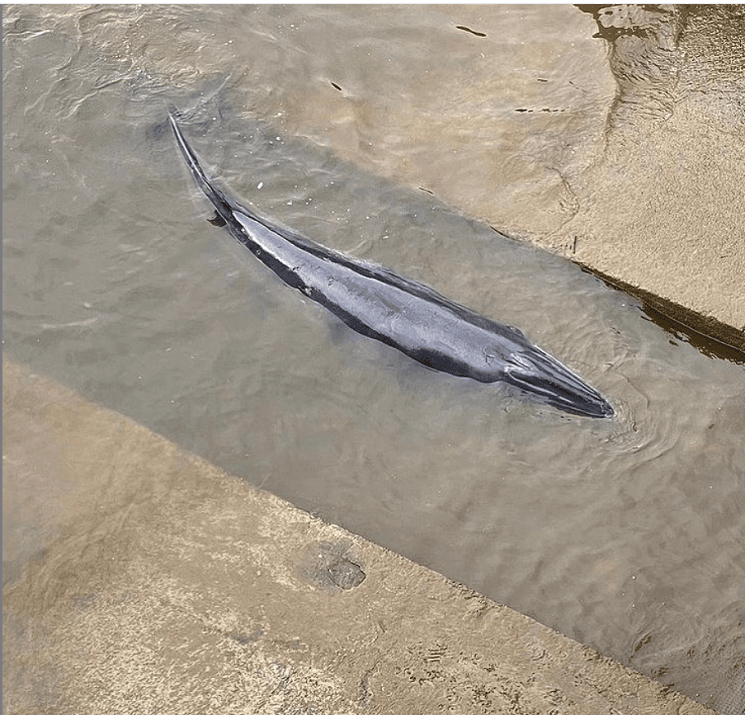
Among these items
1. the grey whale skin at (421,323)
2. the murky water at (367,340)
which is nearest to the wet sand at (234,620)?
the murky water at (367,340)

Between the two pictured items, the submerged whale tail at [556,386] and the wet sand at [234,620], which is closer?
the wet sand at [234,620]

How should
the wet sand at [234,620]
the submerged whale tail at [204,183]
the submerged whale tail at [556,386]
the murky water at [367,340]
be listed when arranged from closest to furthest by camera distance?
the wet sand at [234,620]
the murky water at [367,340]
the submerged whale tail at [556,386]
the submerged whale tail at [204,183]

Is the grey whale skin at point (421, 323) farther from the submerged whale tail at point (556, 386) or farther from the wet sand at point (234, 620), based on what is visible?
the wet sand at point (234, 620)

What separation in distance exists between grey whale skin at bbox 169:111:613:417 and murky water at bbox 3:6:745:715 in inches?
5.5

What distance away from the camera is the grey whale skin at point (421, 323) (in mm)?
5184

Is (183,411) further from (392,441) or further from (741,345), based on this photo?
(741,345)

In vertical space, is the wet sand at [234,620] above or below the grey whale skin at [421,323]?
below

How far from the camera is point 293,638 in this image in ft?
13.8

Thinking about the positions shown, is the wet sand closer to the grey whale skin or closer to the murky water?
the murky water

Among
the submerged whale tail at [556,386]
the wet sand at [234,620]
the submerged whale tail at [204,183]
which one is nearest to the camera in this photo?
the wet sand at [234,620]

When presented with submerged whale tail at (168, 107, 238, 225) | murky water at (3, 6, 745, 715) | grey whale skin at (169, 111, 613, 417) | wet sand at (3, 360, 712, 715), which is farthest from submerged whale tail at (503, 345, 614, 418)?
submerged whale tail at (168, 107, 238, 225)

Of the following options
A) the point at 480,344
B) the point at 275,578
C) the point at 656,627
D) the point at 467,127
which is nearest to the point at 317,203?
the point at 467,127

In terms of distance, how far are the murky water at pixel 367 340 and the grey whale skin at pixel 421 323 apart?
0.46 ft

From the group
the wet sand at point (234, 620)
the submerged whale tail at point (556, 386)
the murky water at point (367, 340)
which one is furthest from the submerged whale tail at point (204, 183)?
the submerged whale tail at point (556, 386)
